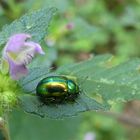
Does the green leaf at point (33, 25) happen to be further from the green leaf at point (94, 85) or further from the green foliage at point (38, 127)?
the green foliage at point (38, 127)

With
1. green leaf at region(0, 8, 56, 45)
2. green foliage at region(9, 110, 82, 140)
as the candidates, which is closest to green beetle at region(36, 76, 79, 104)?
green leaf at region(0, 8, 56, 45)

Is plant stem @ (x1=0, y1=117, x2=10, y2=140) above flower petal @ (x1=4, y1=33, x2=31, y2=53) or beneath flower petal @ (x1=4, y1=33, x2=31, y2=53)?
beneath

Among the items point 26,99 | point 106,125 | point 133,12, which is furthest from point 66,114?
point 106,125

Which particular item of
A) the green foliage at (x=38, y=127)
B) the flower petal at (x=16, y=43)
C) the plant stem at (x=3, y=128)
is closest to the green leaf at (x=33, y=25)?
the flower petal at (x=16, y=43)

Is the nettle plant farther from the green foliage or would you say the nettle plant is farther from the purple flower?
the green foliage

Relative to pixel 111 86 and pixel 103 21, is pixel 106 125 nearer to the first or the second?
pixel 103 21

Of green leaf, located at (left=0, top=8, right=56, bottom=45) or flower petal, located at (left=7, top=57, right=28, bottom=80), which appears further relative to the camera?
green leaf, located at (left=0, top=8, right=56, bottom=45)

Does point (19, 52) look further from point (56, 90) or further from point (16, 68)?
point (56, 90)
